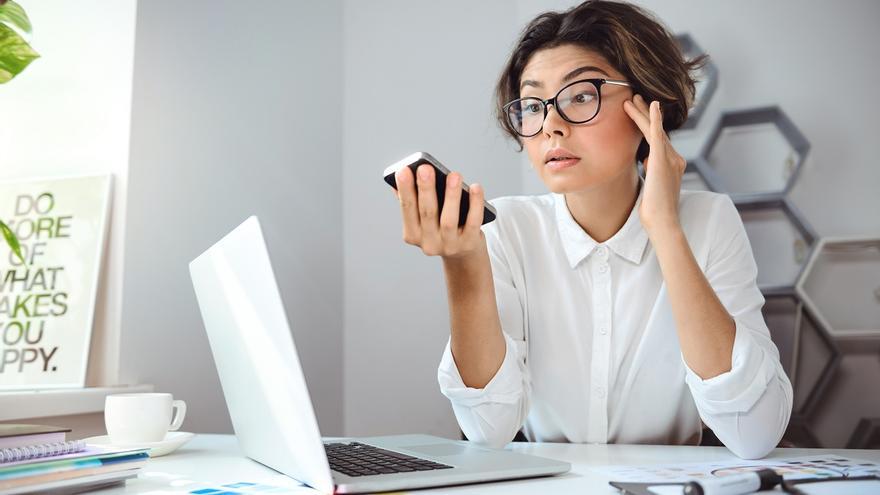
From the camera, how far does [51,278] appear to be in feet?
5.27

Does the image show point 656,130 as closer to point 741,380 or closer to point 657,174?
point 657,174

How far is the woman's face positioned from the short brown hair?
27mm


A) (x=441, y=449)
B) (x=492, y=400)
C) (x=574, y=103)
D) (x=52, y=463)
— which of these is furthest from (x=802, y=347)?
(x=52, y=463)

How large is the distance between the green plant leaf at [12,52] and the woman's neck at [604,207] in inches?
40.1

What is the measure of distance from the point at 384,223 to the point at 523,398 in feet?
4.06

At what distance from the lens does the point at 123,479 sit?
0.77 meters

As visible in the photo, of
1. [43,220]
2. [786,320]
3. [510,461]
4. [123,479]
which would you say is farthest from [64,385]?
[786,320]

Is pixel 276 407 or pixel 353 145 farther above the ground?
pixel 353 145

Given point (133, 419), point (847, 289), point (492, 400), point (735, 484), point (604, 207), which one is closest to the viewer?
point (735, 484)

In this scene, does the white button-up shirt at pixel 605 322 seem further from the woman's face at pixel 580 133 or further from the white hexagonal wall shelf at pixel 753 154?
the white hexagonal wall shelf at pixel 753 154

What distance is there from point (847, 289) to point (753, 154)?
0.45 metres

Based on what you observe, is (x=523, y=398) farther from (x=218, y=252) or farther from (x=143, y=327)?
(x=143, y=327)

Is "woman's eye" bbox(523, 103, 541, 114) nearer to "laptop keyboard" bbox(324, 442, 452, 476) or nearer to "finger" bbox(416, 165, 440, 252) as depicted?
"finger" bbox(416, 165, 440, 252)

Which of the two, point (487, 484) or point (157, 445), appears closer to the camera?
point (487, 484)
